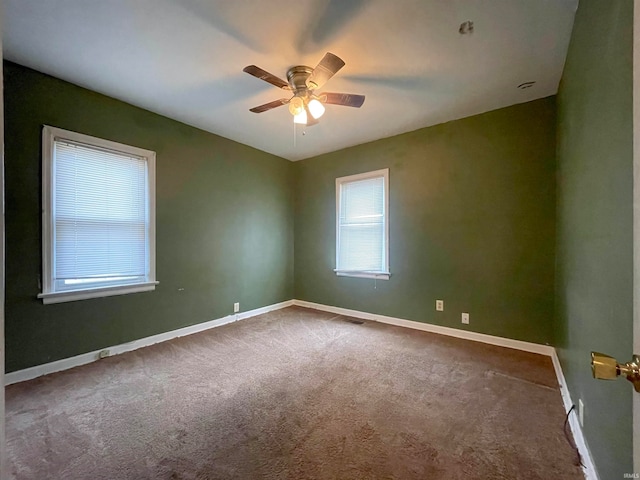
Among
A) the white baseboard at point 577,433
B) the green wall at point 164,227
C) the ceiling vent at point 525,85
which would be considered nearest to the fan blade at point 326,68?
the ceiling vent at point 525,85

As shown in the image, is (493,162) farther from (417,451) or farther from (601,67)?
(417,451)

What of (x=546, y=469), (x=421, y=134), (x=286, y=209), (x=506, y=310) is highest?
(x=421, y=134)

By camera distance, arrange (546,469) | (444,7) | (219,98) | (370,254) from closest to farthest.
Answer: (546,469) < (444,7) < (219,98) < (370,254)

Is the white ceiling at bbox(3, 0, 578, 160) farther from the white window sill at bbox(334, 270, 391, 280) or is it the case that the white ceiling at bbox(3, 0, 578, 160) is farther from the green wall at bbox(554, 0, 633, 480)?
the white window sill at bbox(334, 270, 391, 280)

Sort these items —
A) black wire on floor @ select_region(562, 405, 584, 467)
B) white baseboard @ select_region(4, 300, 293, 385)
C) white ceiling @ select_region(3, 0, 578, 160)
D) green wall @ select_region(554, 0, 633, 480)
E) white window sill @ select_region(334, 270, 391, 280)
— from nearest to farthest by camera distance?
A: 1. green wall @ select_region(554, 0, 633, 480)
2. black wire on floor @ select_region(562, 405, 584, 467)
3. white ceiling @ select_region(3, 0, 578, 160)
4. white baseboard @ select_region(4, 300, 293, 385)
5. white window sill @ select_region(334, 270, 391, 280)

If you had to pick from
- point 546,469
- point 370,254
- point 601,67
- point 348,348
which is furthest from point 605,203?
point 370,254

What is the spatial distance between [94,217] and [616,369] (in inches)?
141

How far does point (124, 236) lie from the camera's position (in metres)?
2.97

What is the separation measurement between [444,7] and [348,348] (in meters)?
2.94

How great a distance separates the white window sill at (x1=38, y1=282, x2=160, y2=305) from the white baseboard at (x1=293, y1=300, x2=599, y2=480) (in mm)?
2483

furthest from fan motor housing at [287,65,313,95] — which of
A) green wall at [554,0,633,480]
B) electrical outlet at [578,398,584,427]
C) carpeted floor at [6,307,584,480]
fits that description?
electrical outlet at [578,398,584,427]

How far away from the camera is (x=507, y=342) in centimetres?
304

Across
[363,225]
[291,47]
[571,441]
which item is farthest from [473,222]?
[291,47]

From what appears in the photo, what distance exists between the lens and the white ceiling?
1782mm
